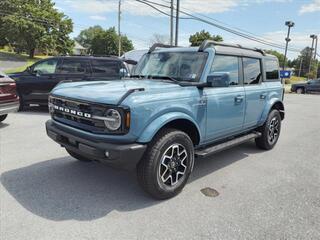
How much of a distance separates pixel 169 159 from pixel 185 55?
1.69 metres

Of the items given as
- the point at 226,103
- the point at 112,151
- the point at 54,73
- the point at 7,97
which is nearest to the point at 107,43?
the point at 54,73

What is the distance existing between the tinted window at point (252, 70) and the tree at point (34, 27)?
46.5m

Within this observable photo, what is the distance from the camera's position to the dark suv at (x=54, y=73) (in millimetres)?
9453

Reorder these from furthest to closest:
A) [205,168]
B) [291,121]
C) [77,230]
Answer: [291,121]
[205,168]
[77,230]

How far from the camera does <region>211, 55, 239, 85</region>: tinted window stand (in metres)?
4.43

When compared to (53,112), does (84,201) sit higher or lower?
lower

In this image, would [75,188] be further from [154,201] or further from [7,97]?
[7,97]

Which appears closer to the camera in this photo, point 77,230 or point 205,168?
point 77,230

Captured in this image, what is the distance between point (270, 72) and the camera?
19.8ft

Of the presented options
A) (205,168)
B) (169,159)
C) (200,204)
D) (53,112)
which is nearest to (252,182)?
(205,168)

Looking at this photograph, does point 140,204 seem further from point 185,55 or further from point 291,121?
point 291,121

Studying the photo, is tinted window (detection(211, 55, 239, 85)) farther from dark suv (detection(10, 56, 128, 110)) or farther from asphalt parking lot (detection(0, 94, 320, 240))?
dark suv (detection(10, 56, 128, 110))

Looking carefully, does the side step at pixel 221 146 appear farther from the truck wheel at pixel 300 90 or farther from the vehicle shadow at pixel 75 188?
the truck wheel at pixel 300 90

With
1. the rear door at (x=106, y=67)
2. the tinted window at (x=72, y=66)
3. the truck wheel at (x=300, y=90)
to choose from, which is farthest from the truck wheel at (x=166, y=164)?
the truck wheel at (x=300, y=90)
